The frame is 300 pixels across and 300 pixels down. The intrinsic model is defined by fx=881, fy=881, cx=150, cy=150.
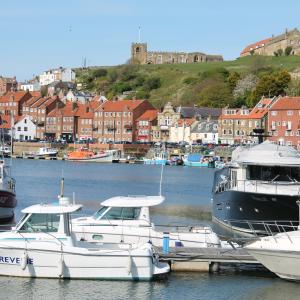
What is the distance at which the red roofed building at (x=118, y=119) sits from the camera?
151m

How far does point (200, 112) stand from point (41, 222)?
407 feet

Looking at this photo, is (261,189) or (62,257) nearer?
(62,257)

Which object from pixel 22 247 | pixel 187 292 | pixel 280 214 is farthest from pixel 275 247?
pixel 280 214

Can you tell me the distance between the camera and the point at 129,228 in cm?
3019

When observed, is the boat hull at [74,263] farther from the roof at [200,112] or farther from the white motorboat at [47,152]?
the roof at [200,112]

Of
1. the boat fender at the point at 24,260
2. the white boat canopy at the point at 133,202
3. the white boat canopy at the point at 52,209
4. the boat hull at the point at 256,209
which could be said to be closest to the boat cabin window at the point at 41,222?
the white boat canopy at the point at 52,209

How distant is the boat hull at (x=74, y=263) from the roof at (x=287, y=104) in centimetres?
9947

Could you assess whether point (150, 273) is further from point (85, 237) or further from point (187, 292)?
point (85, 237)

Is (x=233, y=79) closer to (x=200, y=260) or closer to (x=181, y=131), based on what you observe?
(x=181, y=131)

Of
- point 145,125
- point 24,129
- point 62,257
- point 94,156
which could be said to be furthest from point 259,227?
point 24,129

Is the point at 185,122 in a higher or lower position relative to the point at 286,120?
lower

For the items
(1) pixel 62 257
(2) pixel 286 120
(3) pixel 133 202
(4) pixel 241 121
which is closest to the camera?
(1) pixel 62 257

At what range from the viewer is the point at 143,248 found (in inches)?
1059

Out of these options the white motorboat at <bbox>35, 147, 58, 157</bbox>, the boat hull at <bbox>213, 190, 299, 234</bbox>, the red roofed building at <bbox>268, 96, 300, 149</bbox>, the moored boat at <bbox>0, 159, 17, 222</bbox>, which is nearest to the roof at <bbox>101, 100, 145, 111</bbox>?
the white motorboat at <bbox>35, 147, 58, 157</bbox>
